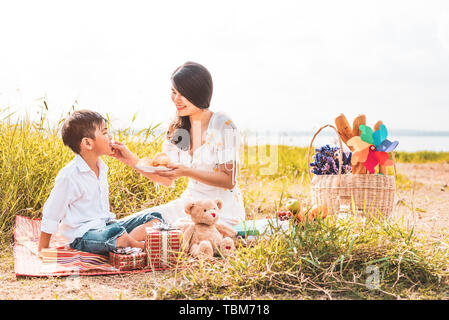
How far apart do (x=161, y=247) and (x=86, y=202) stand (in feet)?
2.49

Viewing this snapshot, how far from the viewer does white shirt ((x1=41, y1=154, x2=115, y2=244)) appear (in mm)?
3283

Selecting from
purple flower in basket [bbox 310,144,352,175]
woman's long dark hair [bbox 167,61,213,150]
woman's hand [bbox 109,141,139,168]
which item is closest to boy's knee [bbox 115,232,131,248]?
woman's hand [bbox 109,141,139,168]

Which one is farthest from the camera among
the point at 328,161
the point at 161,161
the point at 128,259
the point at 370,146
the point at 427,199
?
the point at 427,199

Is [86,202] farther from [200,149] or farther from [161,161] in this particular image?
[200,149]

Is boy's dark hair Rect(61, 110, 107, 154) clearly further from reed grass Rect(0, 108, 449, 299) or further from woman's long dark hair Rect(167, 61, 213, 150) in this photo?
reed grass Rect(0, 108, 449, 299)

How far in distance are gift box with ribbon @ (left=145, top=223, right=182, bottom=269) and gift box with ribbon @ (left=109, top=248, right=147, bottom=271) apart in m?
0.05

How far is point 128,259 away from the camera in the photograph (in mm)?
3135

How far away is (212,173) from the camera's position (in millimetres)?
3504

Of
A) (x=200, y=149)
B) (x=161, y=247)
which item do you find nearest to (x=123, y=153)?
(x=200, y=149)

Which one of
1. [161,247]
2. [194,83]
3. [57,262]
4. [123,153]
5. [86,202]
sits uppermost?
[194,83]
